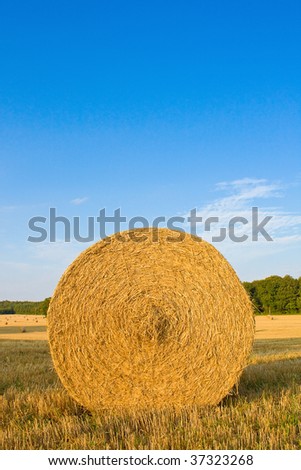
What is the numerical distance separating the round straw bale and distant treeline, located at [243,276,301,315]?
1887 inches

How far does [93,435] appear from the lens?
185 inches

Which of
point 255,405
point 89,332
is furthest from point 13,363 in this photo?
point 255,405

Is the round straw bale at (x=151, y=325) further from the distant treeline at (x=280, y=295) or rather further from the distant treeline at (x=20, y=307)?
the distant treeline at (x=20, y=307)

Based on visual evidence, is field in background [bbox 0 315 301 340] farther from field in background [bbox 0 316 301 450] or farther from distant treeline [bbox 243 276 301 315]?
field in background [bbox 0 316 301 450]

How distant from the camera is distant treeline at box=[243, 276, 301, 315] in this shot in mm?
53500

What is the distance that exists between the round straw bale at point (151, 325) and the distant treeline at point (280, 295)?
4793cm

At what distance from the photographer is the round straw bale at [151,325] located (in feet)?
20.8

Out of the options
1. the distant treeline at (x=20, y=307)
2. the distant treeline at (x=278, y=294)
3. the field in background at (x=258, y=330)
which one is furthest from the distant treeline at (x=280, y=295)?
the distant treeline at (x=20, y=307)

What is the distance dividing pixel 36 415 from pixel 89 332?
116cm

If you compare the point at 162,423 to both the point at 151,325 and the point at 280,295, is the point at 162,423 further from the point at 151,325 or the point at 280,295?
the point at 280,295

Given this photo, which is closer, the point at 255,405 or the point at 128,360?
the point at 255,405

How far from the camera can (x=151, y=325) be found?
6.41m

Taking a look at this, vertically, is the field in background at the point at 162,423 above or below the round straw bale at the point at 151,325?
below
